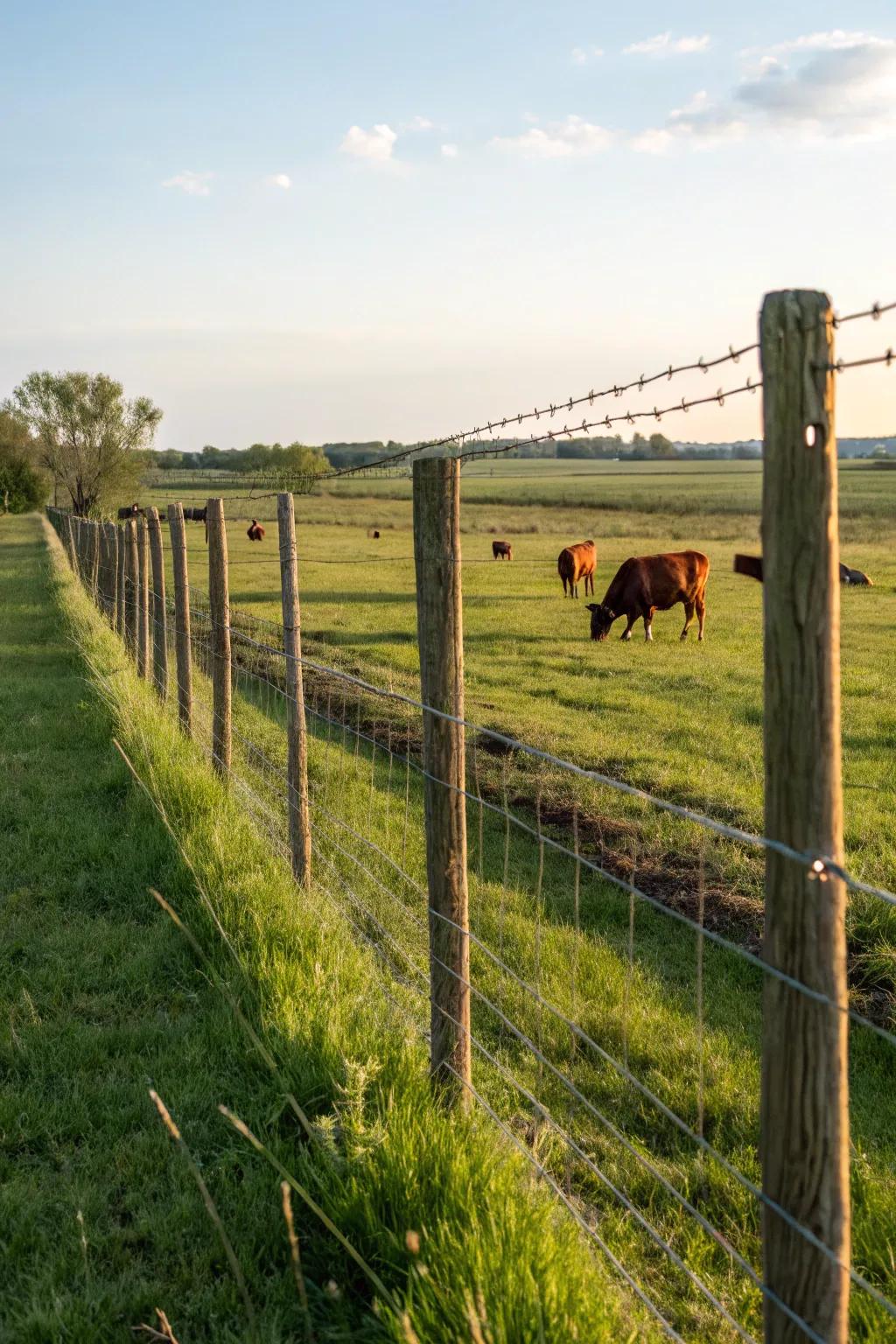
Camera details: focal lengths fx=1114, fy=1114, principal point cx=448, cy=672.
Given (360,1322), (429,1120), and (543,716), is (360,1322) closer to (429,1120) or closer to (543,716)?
(429,1120)

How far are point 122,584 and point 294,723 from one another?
9433 millimetres

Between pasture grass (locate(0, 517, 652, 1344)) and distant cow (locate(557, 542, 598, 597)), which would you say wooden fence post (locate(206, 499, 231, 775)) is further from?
distant cow (locate(557, 542, 598, 597))

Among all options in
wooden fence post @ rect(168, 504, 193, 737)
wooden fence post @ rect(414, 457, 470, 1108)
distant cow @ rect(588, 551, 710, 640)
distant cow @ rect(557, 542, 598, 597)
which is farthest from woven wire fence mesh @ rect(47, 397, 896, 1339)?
distant cow @ rect(557, 542, 598, 597)

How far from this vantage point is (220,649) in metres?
7.90

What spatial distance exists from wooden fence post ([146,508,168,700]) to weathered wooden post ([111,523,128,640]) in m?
2.70

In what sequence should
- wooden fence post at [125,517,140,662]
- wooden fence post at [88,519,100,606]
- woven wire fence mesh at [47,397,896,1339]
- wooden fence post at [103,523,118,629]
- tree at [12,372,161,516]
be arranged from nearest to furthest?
woven wire fence mesh at [47,397,896,1339] < wooden fence post at [125,517,140,662] < wooden fence post at [103,523,118,629] < wooden fence post at [88,519,100,606] < tree at [12,372,161,516]

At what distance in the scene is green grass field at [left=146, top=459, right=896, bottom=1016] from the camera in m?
7.50

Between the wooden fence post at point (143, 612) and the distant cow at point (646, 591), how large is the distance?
25.9 feet

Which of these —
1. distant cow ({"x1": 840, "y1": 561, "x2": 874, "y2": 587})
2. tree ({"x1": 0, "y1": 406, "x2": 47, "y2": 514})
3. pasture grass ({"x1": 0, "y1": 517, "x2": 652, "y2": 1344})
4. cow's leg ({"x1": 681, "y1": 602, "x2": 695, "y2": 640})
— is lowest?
pasture grass ({"x1": 0, "y1": 517, "x2": 652, "y2": 1344})

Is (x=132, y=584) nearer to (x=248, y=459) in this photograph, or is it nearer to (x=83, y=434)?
(x=83, y=434)

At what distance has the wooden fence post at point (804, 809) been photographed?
1.95 meters

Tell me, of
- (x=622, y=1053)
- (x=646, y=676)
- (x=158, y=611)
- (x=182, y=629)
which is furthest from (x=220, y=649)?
(x=646, y=676)

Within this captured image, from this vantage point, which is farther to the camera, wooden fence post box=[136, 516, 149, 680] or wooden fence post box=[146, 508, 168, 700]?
wooden fence post box=[136, 516, 149, 680]

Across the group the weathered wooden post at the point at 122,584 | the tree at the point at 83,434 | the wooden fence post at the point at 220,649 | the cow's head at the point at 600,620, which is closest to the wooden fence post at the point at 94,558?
the weathered wooden post at the point at 122,584
